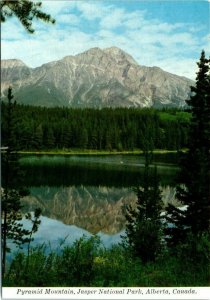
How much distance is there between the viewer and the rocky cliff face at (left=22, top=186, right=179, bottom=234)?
95.9 ft

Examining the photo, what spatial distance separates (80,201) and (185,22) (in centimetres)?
2850

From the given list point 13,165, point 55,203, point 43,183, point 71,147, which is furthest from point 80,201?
point 71,147

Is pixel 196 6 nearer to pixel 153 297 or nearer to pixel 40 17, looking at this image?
pixel 40 17

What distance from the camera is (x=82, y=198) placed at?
36906mm

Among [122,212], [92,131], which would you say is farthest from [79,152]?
[122,212]

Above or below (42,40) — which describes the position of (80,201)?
below

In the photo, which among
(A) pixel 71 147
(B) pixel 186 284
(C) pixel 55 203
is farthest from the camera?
(A) pixel 71 147

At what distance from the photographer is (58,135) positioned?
9119 cm

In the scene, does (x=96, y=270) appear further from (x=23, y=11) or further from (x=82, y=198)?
(x=82, y=198)

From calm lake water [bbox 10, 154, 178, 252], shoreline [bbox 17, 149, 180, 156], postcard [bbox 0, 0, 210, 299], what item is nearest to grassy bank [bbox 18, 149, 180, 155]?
shoreline [bbox 17, 149, 180, 156]

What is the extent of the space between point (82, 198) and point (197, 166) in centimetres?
2316

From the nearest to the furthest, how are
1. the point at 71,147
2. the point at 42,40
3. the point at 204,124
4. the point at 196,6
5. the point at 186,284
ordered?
the point at 186,284 < the point at 196,6 < the point at 42,40 < the point at 204,124 < the point at 71,147

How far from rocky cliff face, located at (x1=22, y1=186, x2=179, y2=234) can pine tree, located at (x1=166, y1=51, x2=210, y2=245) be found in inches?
436

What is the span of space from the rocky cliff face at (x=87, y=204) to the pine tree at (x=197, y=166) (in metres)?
11.1
